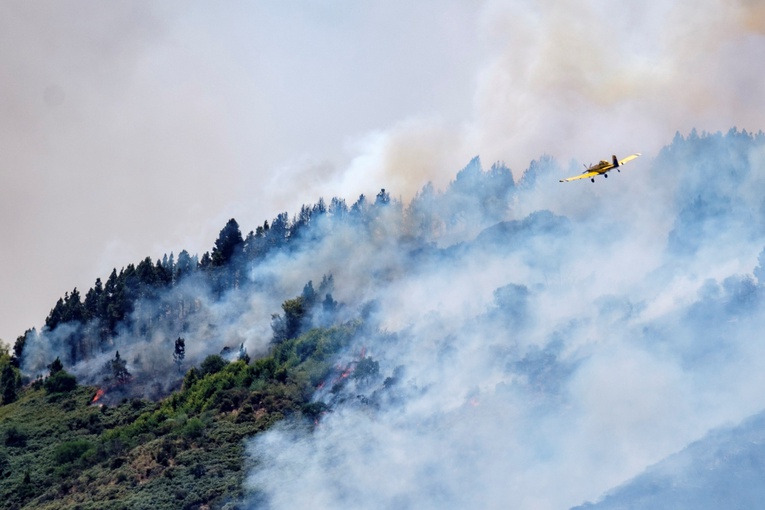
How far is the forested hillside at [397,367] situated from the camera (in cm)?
11612

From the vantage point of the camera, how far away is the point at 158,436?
13662 cm

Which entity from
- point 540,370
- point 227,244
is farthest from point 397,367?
point 227,244

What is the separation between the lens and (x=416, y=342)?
484 feet

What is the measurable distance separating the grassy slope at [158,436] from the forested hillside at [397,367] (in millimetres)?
402

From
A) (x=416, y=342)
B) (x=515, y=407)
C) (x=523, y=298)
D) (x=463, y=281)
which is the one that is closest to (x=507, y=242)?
(x=463, y=281)

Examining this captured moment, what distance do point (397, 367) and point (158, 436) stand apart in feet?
106

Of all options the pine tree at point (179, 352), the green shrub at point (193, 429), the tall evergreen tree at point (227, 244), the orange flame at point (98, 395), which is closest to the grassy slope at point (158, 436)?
the green shrub at point (193, 429)

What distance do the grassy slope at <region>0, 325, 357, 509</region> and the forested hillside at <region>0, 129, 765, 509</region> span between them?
40 centimetres

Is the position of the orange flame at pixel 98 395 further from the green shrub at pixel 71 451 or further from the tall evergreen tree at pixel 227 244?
the tall evergreen tree at pixel 227 244

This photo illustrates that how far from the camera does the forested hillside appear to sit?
116125mm

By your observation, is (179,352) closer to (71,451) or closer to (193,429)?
(71,451)

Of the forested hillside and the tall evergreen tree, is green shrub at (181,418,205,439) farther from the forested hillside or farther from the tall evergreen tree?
the tall evergreen tree

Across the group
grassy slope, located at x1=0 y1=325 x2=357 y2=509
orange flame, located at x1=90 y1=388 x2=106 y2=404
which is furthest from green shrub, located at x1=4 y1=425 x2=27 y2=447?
orange flame, located at x1=90 y1=388 x2=106 y2=404

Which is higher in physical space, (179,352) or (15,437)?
(179,352)
